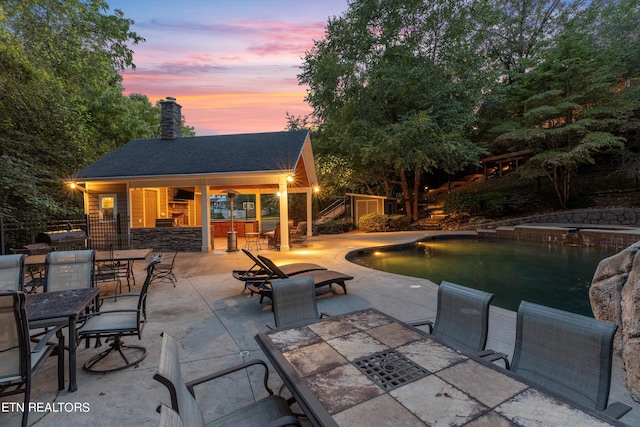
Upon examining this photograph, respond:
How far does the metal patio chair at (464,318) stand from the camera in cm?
262

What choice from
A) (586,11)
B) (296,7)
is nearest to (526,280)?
(296,7)

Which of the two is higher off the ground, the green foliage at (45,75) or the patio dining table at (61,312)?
the green foliage at (45,75)

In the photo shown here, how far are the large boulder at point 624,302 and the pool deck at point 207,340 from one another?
223mm

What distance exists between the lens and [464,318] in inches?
110

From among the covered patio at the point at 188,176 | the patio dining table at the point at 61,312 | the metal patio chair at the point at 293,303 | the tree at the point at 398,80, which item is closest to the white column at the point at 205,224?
the covered patio at the point at 188,176

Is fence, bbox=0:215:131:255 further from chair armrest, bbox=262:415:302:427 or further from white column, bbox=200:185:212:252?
chair armrest, bbox=262:415:302:427

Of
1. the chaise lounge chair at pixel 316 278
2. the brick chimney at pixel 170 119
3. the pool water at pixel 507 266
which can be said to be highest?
the brick chimney at pixel 170 119

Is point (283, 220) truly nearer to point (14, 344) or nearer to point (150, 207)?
point (150, 207)

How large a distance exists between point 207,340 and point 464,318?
117 inches

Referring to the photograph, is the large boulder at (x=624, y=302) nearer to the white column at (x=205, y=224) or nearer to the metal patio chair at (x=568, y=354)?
the metal patio chair at (x=568, y=354)

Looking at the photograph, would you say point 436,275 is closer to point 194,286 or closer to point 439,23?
point 194,286

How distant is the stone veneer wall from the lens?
12.0 meters

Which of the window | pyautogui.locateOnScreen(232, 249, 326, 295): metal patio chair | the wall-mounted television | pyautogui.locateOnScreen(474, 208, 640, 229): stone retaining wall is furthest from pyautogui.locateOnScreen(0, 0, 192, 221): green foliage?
pyautogui.locateOnScreen(474, 208, 640, 229): stone retaining wall

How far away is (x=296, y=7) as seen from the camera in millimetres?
10492
